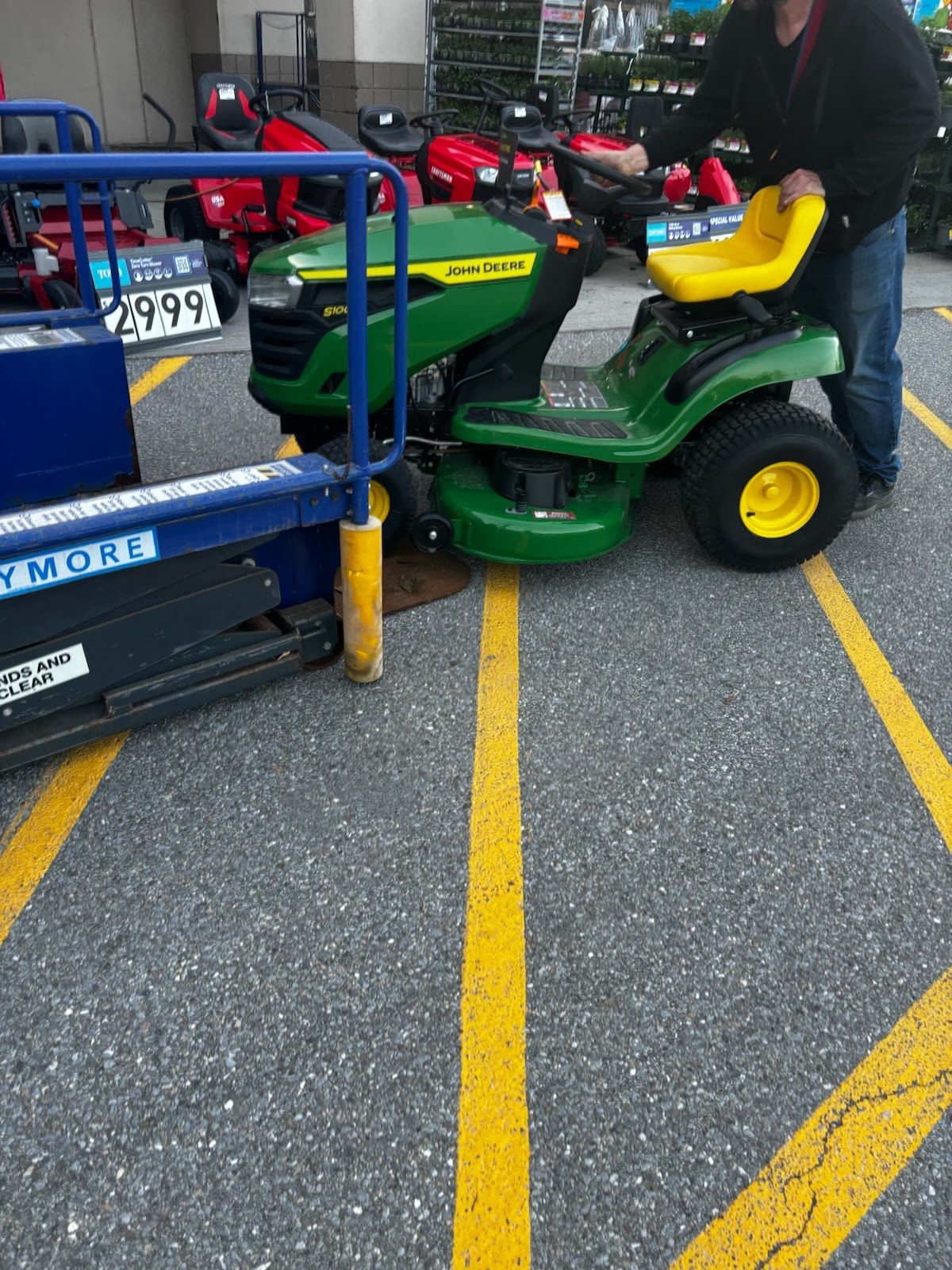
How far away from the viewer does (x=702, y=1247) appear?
157 centimetres

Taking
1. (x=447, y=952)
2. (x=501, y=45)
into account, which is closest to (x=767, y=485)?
(x=447, y=952)

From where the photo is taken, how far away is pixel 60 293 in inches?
204

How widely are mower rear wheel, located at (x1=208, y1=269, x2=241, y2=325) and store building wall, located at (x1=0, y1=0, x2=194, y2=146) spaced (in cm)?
796

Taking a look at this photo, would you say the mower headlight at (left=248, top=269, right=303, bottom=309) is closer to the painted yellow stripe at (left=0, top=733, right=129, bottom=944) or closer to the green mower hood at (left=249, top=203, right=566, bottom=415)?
the green mower hood at (left=249, top=203, right=566, bottom=415)

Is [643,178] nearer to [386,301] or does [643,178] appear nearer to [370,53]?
[386,301]

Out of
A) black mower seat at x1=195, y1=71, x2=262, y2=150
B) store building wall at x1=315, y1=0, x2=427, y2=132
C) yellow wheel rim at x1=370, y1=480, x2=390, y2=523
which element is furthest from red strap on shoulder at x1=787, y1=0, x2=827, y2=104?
store building wall at x1=315, y1=0, x2=427, y2=132

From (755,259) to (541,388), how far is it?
2.92 feet

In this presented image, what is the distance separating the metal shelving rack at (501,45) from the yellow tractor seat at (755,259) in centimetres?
765

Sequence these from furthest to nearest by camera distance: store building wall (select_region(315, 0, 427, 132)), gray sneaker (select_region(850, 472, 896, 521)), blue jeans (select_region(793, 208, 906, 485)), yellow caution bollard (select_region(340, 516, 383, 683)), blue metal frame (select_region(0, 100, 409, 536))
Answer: store building wall (select_region(315, 0, 427, 132)) < gray sneaker (select_region(850, 472, 896, 521)) < blue jeans (select_region(793, 208, 906, 485)) < yellow caution bollard (select_region(340, 516, 383, 683)) < blue metal frame (select_region(0, 100, 409, 536))

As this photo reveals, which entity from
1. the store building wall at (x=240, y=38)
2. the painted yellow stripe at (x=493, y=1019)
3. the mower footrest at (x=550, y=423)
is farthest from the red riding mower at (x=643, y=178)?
the store building wall at (x=240, y=38)

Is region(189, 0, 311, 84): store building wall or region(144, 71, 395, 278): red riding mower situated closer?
region(144, 71, 395, 278): red riding mower

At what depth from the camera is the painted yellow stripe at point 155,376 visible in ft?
16.0

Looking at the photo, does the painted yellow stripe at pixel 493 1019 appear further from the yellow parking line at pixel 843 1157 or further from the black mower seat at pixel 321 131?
the black mower seat at pixel 321 131

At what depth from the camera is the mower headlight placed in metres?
2.94
